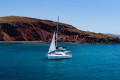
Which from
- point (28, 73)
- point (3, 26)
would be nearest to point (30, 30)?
point (3, 26)

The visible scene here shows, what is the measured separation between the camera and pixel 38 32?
172 meters

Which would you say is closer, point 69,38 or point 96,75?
point 96,75

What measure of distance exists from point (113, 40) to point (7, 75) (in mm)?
151471

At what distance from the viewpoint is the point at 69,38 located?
16888 cm

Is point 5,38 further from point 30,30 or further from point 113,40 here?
point 113,40

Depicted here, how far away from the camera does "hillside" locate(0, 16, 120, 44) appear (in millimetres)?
162625

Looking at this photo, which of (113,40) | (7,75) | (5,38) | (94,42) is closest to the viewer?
(7,75)

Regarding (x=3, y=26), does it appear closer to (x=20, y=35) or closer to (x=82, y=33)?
(x=20, y=35)

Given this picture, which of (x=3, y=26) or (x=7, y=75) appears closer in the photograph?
(x=7, y=75)

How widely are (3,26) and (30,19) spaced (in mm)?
29648

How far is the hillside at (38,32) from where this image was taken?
163m

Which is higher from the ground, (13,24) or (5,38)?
(13,24)

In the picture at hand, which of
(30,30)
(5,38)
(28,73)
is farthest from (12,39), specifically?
(28,73)

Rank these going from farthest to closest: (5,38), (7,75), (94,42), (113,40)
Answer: (113,40), (94,42), (5,38), (7,75)
